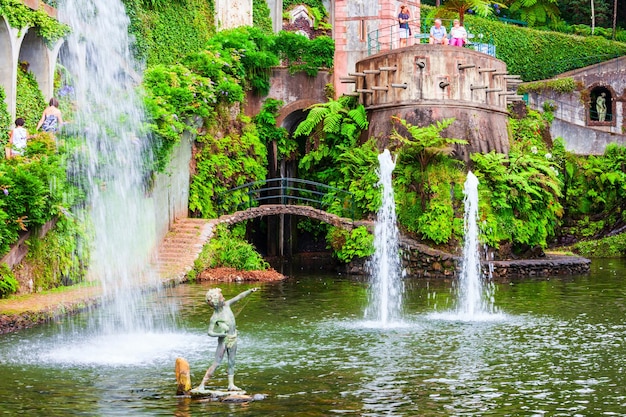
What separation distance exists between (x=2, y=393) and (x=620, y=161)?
29495mm

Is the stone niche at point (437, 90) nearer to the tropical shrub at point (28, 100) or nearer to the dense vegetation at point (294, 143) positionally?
the dense vegetation at point (294, 143)

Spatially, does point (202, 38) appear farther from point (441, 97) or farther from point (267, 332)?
point (267, 332)

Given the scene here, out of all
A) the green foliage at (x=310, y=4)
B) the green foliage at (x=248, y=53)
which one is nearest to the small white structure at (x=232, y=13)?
the green foliage at (x=248, y=53)

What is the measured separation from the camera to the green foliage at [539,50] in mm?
47750

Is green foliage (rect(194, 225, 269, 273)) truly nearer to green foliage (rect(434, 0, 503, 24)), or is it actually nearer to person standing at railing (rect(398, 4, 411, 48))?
person standing at railing (rect(398, 4, 411, 48))

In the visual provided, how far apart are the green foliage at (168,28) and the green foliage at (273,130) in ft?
9.21

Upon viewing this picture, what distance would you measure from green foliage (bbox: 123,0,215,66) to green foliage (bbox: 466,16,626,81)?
15.9m

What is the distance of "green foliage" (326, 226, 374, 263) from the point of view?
29328mm

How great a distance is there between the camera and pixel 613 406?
41.3ft

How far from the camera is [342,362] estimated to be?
605 inches

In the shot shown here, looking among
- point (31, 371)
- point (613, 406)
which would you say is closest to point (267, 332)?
point (31, 371)

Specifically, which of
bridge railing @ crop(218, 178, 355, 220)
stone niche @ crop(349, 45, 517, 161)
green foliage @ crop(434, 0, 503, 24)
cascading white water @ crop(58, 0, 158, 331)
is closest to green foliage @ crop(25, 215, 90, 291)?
cascading white water @ crop(58, 0, 158, 331)

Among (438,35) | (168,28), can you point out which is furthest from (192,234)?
(438,35)

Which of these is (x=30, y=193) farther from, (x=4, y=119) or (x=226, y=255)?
(x=226, y=255)
